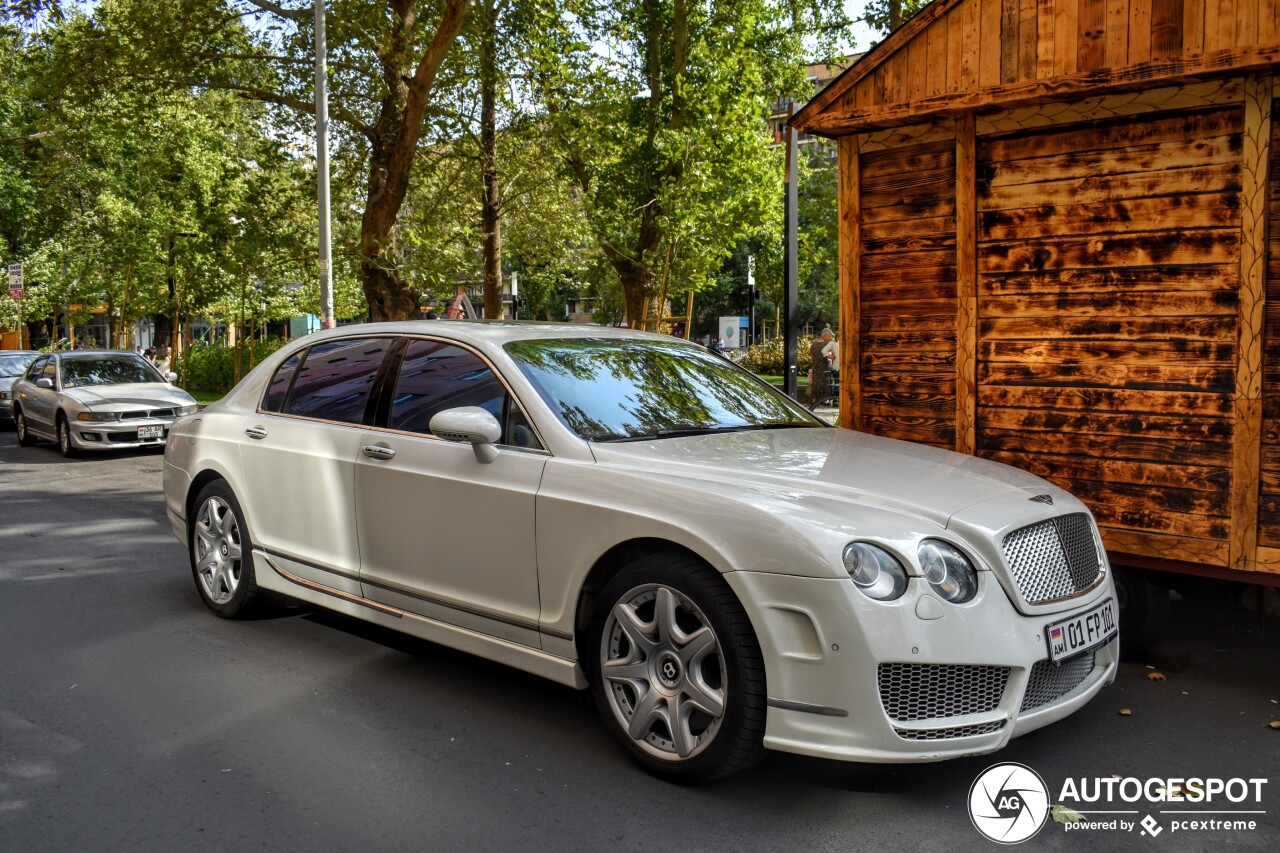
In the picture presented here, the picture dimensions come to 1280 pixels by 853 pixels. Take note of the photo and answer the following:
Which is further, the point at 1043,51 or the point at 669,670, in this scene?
the point at 1043,51

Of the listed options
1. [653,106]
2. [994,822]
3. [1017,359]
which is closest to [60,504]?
[1017,359]

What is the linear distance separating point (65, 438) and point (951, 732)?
575 inches

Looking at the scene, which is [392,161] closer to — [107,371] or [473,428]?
[107,371]

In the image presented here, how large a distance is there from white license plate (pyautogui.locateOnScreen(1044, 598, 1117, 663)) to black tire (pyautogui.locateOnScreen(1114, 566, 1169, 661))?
1447 mm

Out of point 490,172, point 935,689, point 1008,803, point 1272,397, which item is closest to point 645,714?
point 935,689

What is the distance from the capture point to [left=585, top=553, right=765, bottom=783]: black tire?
3.54 m

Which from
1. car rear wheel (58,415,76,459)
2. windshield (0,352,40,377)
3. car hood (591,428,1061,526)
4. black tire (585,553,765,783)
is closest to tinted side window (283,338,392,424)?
car hood (591,428,1061,526)

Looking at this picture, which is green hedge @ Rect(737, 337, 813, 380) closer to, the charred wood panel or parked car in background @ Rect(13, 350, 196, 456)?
parked car in background @ Rect(13, 350, 196, 456)

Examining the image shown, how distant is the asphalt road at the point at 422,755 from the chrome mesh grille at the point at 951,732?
0.30 meters

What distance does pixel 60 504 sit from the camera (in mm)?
10430

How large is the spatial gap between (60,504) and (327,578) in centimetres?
657

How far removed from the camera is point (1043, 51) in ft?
18.6

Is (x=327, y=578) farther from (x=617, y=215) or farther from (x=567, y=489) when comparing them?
(x=617, y=215)

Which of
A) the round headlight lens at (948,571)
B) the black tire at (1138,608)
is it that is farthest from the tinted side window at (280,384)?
the black tire at (1138,608)
